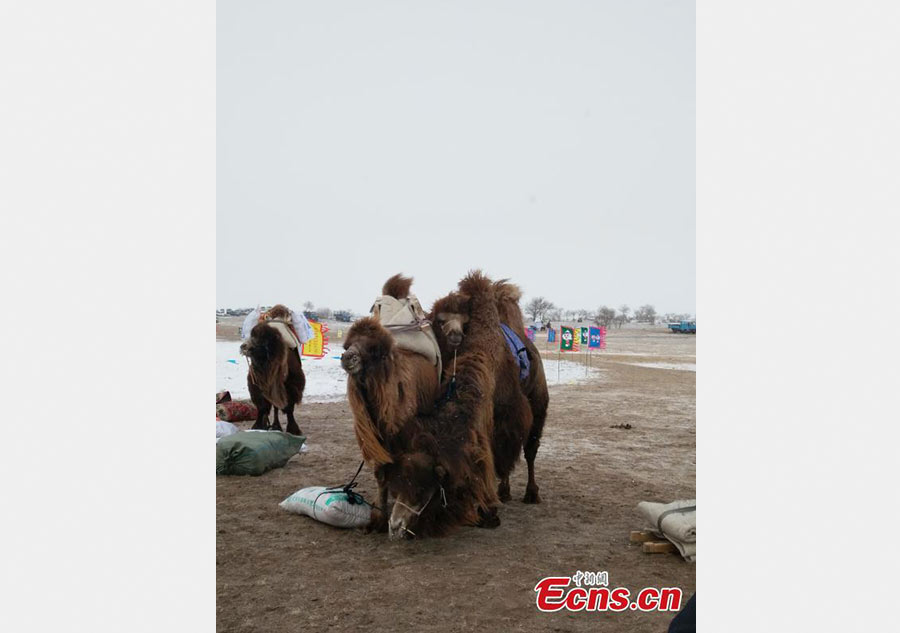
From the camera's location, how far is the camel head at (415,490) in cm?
407

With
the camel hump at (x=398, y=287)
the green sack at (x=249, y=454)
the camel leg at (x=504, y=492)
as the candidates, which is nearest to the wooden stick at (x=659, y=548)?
the camel leg at (x=504, y=492)

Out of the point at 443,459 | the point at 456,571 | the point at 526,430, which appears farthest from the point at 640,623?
the point at 526,430

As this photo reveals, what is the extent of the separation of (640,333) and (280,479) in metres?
17.7

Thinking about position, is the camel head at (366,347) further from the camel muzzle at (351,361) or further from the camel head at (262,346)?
the camel head at (262,346)

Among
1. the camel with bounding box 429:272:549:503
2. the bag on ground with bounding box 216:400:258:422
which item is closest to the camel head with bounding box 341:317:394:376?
the camel with bounding box 429:272:549:503

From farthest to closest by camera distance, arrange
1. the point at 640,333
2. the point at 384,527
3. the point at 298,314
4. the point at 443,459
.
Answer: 1. the point at 640,333
2. the point at 298,314
3. the point at 384,527
4. the point at 443,459

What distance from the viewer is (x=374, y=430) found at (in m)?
4.24

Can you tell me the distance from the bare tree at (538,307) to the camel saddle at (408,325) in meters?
1.76

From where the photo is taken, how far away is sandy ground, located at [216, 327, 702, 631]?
3.33m

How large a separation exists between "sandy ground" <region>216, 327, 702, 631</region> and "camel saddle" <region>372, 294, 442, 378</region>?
1.42 m

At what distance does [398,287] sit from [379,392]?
1.09m

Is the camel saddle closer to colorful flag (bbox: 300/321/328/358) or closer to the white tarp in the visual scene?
the white tarp

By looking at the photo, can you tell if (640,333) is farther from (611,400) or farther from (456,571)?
(456,571)

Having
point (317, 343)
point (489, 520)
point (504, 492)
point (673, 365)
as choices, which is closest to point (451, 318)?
point (489, 520)
